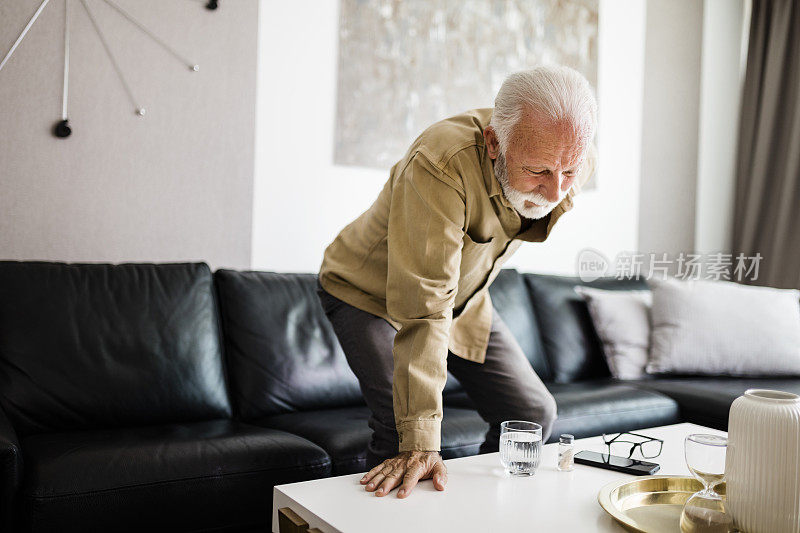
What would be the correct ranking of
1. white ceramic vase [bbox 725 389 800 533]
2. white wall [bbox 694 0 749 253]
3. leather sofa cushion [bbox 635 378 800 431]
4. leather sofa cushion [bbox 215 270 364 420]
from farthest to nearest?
white wall [bbox 694 0 749 253] < leather sofa cushion [bbox 635 378 800 431] < leather sofa cushion [bbox 215 270 364 420] < white ceramic vase [bbox 725 389 800 533]

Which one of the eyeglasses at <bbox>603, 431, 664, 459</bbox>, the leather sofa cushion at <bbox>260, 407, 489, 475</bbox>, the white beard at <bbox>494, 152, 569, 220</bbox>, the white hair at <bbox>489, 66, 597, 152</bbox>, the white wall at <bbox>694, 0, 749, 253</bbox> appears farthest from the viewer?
the white wall at <bbox>694, 0, 749, 253</bbox>

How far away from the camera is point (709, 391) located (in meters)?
2.58

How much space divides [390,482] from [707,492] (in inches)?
20.6

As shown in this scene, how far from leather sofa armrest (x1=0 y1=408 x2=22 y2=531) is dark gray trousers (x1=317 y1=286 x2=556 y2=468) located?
742 millimetres

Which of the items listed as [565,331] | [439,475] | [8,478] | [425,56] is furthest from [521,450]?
[425,56]

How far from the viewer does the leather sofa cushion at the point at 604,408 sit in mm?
2324

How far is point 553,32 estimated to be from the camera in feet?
11.5

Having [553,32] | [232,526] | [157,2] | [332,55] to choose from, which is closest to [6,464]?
[232,526]

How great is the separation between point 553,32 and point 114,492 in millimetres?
2915

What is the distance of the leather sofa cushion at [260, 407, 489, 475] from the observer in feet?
6.25

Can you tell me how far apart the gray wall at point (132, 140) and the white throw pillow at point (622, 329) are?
1.50m

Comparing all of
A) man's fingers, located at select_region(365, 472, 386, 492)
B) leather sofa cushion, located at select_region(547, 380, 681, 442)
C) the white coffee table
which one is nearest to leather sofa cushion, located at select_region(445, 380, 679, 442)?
leather sofa cushion, located at select_region(547, 380, 681, 442)

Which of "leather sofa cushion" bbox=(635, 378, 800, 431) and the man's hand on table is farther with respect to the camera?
"leather sofa cushion" bbox=(635, 378, 800, 431)

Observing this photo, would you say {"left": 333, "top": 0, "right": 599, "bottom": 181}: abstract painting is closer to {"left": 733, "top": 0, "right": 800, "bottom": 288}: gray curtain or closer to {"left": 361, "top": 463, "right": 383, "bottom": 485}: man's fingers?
{"left": 733, "top": 0, "right": 800, "bottom": 288}: gray curtain
